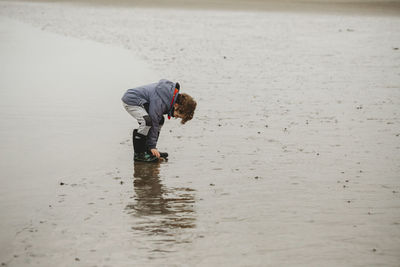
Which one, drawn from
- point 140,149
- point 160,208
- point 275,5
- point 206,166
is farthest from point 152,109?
point 275,5

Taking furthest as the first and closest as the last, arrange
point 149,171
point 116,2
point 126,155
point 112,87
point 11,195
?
point 116,2
point 112,87
point 126,155
point 149,171
point 11,195

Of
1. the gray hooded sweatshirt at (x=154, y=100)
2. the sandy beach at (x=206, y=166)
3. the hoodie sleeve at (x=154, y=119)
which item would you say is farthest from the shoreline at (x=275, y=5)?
the hoodie sleeve at (x=154, y=119)

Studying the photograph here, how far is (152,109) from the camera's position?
6188 millimetres

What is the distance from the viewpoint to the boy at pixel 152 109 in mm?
6176

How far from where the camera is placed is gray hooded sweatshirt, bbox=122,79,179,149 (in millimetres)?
6184

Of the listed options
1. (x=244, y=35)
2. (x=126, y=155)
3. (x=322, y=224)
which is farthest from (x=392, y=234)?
(x=244, y=35)

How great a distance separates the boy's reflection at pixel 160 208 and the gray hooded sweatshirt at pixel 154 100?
1.75 feet

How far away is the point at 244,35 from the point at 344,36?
3.83 meters

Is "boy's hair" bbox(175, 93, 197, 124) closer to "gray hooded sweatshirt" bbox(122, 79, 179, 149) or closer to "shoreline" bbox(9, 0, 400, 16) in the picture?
"gray hooded sweatshirt" bbox(122, 79, 179, 149)

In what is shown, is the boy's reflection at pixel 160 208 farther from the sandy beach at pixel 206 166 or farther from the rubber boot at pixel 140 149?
the rubber boot at pixel 140 149

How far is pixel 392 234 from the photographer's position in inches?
182

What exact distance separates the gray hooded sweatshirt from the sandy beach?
43 cm

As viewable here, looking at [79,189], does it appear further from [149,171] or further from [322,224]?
[322,224]

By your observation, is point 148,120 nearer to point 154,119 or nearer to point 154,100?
point 154,119
